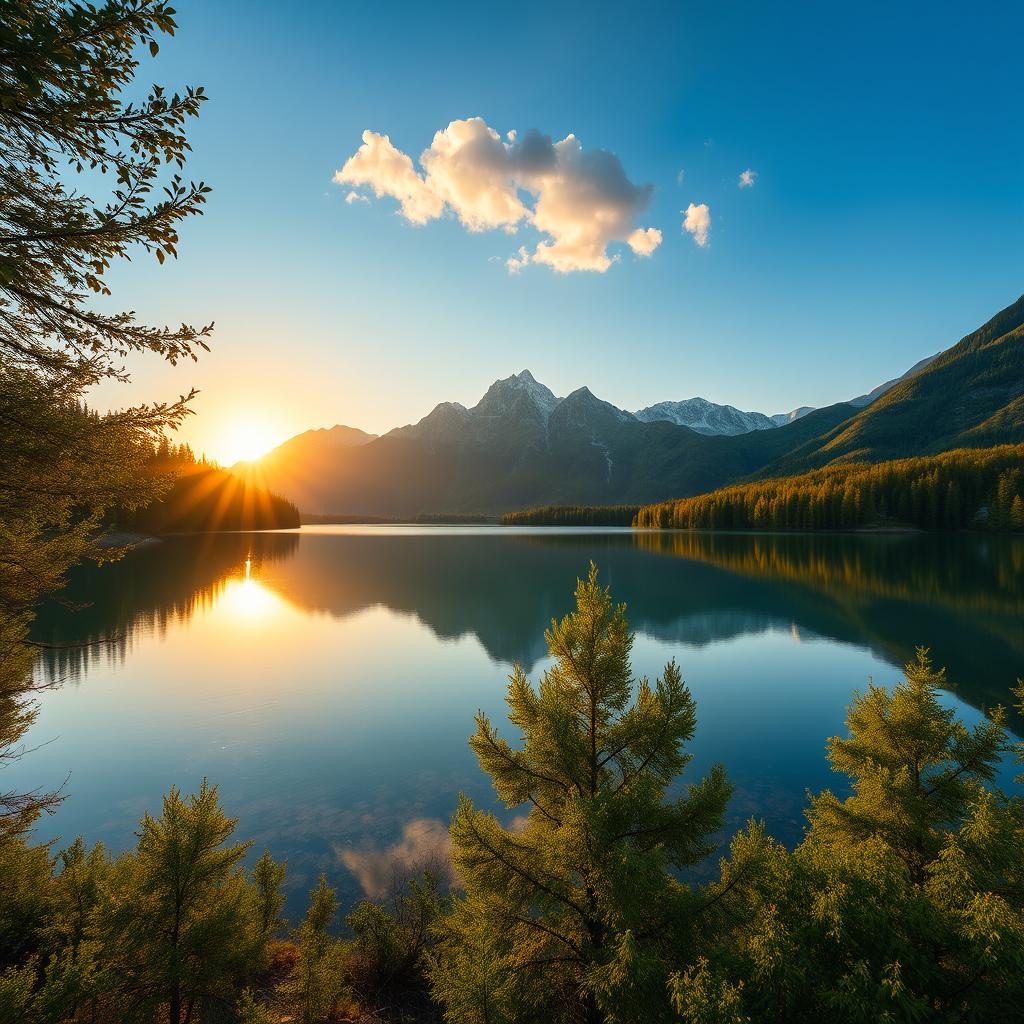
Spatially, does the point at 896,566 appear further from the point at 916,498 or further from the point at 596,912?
the point at 916,498

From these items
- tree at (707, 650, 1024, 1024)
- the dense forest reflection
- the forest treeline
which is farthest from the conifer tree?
the forest treeline

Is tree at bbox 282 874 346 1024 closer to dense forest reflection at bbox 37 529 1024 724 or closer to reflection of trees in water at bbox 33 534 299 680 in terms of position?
reflection of trees in water at bbox 33 534 299 680

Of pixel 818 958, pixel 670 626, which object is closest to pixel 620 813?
pixel 818 958

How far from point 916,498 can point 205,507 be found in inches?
8921

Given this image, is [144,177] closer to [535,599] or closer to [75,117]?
[75,117]

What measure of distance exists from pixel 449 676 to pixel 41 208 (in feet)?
86.8

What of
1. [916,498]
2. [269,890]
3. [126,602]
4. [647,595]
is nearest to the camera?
[269,890]

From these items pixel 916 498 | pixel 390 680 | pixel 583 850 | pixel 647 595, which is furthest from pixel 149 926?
pixel 916 498

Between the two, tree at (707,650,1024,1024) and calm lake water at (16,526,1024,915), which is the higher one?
tree at (707,650,1024,1024)

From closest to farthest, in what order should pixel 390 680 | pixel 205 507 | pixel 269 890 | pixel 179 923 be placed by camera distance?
pixel 179 923, pixel 269 890, pixel 390 680, pixel 205 507

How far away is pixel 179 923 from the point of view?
7398 millimetres

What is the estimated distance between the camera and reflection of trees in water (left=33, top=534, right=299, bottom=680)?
1245 inches

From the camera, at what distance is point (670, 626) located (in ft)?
132

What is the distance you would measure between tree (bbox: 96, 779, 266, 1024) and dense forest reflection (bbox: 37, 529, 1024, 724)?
7.01 m
